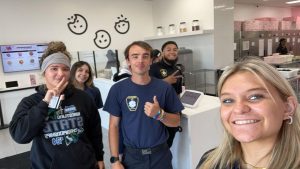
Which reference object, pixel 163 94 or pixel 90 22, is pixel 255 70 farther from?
pixel 90 22

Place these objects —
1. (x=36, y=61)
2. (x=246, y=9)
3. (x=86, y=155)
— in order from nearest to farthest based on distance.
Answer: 1. (x=86, y=155)
2. (x=36, y=61)
3. (x=246, y=9)

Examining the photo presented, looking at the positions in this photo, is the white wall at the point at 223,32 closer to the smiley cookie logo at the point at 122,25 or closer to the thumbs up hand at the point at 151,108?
the smiley cookie logo at the point at 122,25

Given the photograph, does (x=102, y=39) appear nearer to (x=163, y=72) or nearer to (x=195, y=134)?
(x=163, y=72)

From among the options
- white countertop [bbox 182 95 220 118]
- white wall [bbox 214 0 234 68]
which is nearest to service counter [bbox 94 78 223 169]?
white countertop [bbox 182 95 220 118]

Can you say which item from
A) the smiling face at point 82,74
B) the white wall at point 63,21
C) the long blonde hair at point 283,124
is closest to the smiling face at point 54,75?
the long blonde hair at point 283,124

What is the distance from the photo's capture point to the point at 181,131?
85.4 inches

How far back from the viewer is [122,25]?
240 inches

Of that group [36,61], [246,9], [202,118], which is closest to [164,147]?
[202,118]

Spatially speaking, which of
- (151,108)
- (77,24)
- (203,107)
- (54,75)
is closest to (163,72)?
(203,107)

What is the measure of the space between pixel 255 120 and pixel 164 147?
42.1 inches

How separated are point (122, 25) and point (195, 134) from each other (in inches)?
181

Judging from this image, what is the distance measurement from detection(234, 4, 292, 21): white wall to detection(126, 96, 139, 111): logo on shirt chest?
7.20m

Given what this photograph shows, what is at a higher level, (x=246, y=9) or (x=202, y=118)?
(x=246, y=9)

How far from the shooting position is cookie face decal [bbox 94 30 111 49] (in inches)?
227
